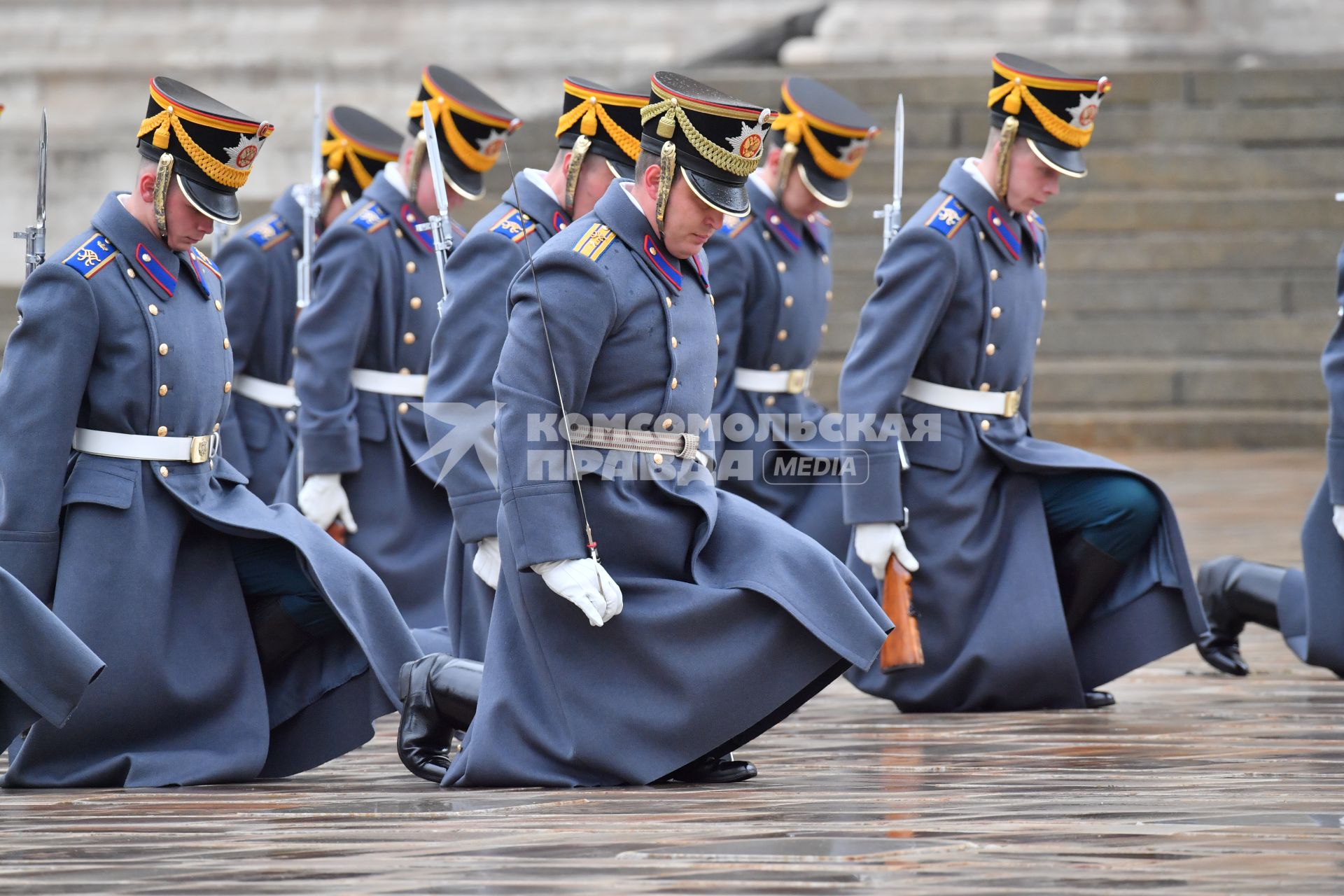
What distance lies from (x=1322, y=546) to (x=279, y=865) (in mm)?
3517

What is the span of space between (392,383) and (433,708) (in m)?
2.00

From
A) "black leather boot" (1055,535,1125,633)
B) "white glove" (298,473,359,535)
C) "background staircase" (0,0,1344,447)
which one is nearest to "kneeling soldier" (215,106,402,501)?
"white glove" (298,473,359,535)

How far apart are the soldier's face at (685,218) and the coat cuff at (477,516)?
91cm

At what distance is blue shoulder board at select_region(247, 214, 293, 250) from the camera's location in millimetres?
7477

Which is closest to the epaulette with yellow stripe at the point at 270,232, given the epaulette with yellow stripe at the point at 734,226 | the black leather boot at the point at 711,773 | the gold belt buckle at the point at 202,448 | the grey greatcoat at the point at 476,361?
the epaulette with yellow stripe at the point at 734,226

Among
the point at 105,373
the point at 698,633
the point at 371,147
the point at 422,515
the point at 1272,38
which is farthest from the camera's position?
the point at 1272,38

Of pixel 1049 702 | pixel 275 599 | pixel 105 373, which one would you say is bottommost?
pixel 1049 702

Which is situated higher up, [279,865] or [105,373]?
[105,373]

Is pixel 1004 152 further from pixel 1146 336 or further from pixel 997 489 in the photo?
pixel 1146 336

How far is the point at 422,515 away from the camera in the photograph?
21.2ft

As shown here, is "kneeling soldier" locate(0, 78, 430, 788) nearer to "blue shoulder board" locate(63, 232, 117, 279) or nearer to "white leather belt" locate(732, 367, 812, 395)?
"blue shoulder board" locate(63, 232, 117, 279)

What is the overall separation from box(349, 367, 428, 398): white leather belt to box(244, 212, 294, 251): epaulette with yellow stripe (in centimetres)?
116

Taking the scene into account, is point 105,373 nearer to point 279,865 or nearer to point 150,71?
point 279,865

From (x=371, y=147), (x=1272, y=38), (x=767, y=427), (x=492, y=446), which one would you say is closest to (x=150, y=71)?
(x=1272, y=38)
